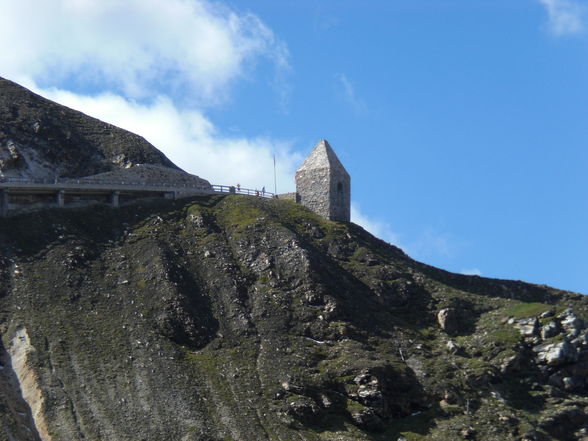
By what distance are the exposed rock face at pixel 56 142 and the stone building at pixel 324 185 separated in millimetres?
15094

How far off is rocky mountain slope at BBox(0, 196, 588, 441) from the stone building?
3933mm

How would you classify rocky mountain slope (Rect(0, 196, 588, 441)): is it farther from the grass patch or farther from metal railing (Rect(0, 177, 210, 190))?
metal railing (Rect(0, 177, 210, 190))

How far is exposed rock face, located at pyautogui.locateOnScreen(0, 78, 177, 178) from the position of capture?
94.6 metres

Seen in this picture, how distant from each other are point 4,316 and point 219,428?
1737 centimetres

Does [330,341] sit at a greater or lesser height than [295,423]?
greater

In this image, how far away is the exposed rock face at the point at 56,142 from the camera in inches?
3723

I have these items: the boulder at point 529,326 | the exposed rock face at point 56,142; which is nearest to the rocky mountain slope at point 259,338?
the boulder at point 529,326

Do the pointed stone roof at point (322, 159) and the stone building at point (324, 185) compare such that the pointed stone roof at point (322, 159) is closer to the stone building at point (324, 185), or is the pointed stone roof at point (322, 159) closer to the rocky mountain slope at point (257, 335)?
the stone building at point (324, 185)

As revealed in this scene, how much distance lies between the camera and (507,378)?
242 feet

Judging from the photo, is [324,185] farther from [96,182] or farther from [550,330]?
[550,330]

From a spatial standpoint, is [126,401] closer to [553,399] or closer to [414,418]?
[414,418]

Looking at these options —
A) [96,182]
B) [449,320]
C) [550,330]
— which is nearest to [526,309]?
[550,330]

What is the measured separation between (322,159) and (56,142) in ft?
77.3

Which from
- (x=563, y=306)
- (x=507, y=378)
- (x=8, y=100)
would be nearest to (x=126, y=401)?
(x=507, y=378)
